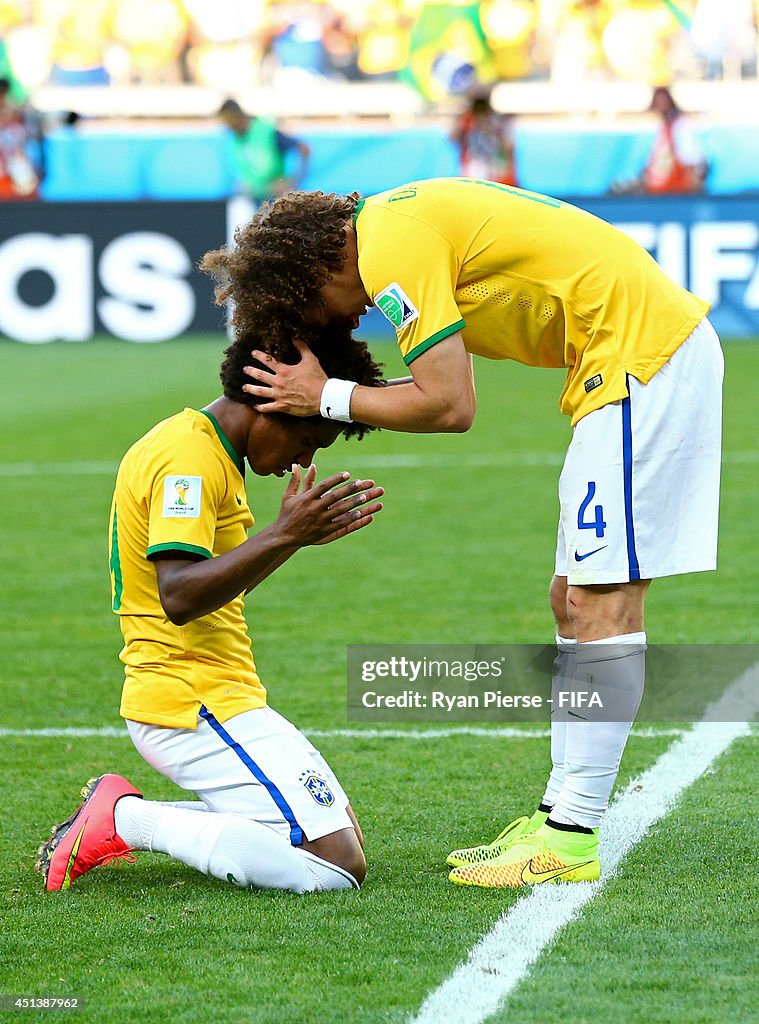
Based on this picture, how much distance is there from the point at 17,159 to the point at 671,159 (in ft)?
25.1

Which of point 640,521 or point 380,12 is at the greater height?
point 380,12

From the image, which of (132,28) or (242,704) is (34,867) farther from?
(132,28)

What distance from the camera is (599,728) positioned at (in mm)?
3605

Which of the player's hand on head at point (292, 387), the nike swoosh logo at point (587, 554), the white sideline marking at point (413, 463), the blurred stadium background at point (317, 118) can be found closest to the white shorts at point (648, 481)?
the nike swoosh logo at point (587, 554)

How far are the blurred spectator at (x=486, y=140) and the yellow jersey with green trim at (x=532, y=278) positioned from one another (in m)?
15.0

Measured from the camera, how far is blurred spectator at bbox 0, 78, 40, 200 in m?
19.1

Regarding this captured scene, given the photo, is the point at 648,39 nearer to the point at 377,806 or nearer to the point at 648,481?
the point at 377,806

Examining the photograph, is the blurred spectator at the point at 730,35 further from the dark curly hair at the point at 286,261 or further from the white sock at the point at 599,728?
the white sock at the point at 599,728

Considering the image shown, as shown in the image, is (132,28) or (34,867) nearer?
(34,867)

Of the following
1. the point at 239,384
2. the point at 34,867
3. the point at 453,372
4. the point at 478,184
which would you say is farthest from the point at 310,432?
the point at 34,867

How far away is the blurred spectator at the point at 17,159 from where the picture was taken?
19.1m

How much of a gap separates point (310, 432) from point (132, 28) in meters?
20.3

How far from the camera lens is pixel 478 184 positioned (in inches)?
142

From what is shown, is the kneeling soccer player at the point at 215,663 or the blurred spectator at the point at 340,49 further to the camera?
the blurred spectator at the point at 340,49
